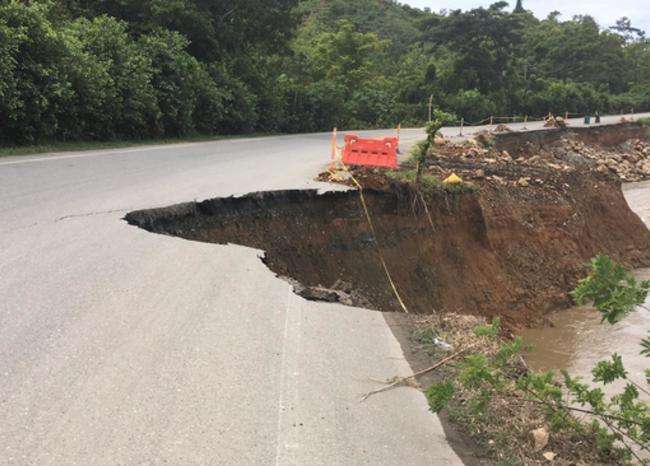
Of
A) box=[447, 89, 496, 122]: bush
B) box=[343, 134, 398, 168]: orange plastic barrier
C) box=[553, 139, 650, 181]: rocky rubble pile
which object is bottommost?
box=[553, 139, 650, 181]: rocky rubble pile

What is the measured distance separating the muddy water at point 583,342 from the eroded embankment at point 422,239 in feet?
1.96

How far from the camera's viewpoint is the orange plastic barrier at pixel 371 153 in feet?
47.2

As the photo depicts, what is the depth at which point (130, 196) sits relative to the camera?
33.1ft

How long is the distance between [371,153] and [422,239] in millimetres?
2704

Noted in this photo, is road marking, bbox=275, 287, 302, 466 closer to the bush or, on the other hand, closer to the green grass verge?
the green grass verge

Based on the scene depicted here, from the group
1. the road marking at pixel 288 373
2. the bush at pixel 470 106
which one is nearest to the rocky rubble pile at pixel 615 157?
the bush at pixel 470 106

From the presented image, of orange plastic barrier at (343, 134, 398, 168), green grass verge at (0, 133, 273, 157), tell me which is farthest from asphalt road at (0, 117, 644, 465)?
green grass verge at (0, 133, 273, 157)

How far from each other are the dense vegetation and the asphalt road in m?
9.65

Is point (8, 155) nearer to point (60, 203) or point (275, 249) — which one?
point (60, 203)

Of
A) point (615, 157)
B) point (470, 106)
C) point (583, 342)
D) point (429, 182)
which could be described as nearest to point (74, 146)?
point (429, 182)

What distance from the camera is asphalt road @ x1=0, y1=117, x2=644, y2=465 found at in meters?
3.57

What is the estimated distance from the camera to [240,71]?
29922 mm

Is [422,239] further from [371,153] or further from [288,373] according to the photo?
[288,373]

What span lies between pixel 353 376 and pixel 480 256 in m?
9.94
